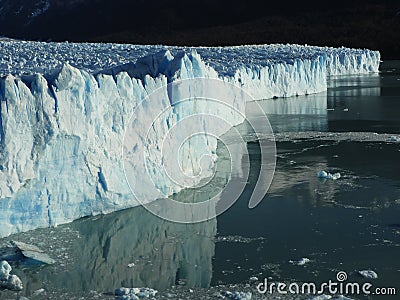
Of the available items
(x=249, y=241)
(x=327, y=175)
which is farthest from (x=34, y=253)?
(x=327, y=175)

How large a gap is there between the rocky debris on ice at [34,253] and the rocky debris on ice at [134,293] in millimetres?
847

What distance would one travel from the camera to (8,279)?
4.97 m

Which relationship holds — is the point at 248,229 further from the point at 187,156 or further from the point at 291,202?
the point at 187,156

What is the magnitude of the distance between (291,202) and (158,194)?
63.1 inches

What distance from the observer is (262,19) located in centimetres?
4956

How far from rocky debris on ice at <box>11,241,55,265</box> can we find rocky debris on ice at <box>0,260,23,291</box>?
0.31m

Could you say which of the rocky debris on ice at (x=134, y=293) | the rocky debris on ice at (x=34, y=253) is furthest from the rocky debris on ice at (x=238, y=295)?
the rocky debris on ice at (x=34, y=253)

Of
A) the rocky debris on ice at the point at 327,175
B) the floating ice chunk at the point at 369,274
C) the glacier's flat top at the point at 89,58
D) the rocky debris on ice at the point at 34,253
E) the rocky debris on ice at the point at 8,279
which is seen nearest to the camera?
the rocky debris on ice at the point at 8,279

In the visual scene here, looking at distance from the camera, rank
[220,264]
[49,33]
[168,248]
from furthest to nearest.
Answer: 1. [49,33]
2. [168,248]
3. [220,264]

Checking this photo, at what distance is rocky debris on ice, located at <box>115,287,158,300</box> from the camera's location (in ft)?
15.6

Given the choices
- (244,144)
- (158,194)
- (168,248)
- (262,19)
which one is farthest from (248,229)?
(262,19)

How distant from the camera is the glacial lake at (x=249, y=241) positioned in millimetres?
5129

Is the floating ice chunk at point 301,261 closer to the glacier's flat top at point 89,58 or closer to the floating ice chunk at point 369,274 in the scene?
the floating ice chunk at point 369,274

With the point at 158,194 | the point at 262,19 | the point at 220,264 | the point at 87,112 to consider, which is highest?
the point at 262,19
